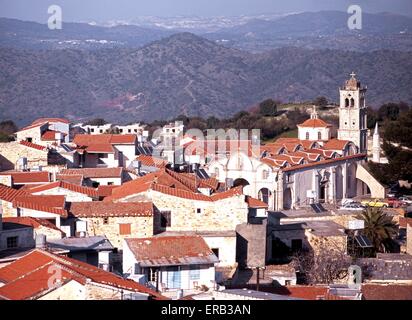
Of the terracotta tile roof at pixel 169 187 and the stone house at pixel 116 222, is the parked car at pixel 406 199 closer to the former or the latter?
the terracotta tile roof at pixel 169 187

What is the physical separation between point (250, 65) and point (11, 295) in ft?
321

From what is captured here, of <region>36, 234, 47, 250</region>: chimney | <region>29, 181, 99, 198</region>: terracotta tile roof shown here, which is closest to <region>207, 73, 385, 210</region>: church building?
<region>29, 181, 99, 198</region>: terracotta tile roof

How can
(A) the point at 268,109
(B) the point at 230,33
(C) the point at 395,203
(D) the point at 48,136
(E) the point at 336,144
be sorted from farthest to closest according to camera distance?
(B) the point at 230,33 → (A) the point at 268,109 → (E) the point at 336,144 → (D) the point at 48,136 → (C) the point at 395,203

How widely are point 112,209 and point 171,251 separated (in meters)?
2.62

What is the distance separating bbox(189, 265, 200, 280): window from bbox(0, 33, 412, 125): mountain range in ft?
194

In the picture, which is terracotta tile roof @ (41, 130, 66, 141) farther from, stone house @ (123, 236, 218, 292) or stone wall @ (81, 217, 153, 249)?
stone house @ (123, 236, 218, 292)

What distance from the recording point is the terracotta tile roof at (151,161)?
2966cm

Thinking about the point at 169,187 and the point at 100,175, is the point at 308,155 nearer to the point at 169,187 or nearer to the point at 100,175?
the point at 100,175

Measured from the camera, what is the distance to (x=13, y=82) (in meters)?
90.3

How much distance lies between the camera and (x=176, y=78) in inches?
4230

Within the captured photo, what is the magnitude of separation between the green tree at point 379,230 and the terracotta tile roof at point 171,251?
5947 millimetres

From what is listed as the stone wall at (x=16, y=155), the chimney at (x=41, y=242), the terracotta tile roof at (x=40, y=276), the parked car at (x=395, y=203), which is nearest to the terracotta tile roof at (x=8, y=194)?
the chimney at (x=41, y=242)

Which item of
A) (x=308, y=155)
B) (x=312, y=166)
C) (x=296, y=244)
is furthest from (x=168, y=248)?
(x=308, y=155)

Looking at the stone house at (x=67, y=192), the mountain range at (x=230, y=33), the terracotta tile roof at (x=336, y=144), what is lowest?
the stone house at (x=67, y=192)
